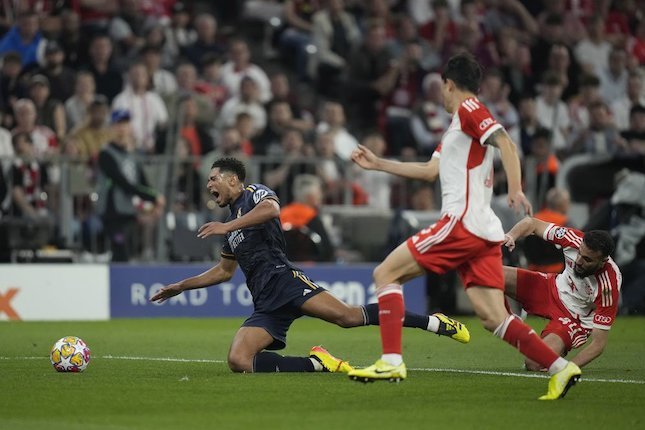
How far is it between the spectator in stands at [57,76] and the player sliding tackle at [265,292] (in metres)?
9.71

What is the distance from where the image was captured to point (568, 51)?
23547 mm

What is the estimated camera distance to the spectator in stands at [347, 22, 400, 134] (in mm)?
22109

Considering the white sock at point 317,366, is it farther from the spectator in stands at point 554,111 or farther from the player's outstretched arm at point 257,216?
the spectator in stands at point 554,111

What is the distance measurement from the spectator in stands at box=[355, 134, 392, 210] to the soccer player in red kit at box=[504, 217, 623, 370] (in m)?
8.53

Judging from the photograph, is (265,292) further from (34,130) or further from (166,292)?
(34,130)

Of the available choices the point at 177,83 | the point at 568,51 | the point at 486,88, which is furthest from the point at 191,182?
the point at 568,51

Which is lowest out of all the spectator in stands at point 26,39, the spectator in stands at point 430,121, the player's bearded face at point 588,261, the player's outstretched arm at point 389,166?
the player's bearded face at point 588,261

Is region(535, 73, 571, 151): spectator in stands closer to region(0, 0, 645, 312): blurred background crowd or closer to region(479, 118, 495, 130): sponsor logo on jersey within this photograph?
region(0, 0, 645, 312): blurred background crowd

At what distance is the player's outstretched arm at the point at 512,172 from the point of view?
8359 mm

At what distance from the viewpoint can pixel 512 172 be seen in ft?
27.7

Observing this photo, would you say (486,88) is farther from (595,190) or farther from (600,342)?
(600,342)

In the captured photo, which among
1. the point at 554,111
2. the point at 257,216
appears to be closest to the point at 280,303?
the point at 257,216

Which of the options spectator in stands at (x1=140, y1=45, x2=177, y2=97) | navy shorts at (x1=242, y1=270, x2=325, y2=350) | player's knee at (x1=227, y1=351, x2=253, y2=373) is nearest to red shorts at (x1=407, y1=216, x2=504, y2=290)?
navy shorts at (x1=242, y1=270, x2=325, y2=350)

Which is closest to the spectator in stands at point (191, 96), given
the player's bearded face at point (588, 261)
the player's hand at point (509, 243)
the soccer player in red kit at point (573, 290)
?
the soccer player in red kit at point (573, 290)
